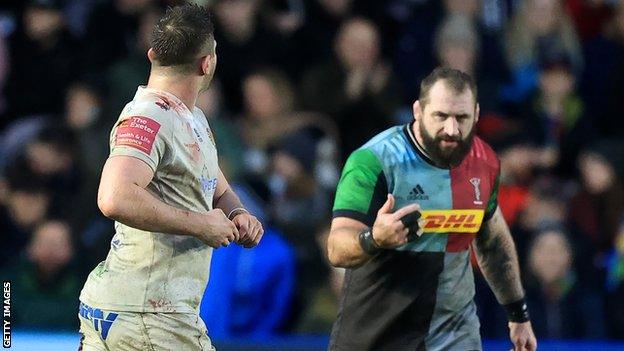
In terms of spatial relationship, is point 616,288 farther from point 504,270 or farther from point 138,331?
point 138,331

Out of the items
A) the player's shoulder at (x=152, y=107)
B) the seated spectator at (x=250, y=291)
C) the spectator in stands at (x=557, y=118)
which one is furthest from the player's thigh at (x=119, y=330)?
the spectator in stands at (x=557, y=118)

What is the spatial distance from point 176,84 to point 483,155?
6.05 ft

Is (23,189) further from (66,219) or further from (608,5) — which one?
(608,5)

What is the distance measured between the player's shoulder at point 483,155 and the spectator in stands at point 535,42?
15.3 ft

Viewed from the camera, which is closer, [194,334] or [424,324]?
[194,334]

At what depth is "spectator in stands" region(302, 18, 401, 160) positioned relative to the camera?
11164mm

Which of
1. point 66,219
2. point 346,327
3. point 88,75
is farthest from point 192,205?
point 88,75

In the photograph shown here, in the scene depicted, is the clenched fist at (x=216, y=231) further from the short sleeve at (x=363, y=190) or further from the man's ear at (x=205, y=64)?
the short sleeve at (x=363, y=190)

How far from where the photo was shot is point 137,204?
16.9 feet

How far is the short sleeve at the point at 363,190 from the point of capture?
6.44 metres

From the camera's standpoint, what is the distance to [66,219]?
35.8 feet

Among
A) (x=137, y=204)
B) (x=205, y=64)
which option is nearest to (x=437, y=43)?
(x=205, y=64)

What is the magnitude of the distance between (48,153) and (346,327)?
520cm

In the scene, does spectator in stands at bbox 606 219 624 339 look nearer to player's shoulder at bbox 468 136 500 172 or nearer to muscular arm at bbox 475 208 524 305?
muscular arm at bbox 475 208 524 305
